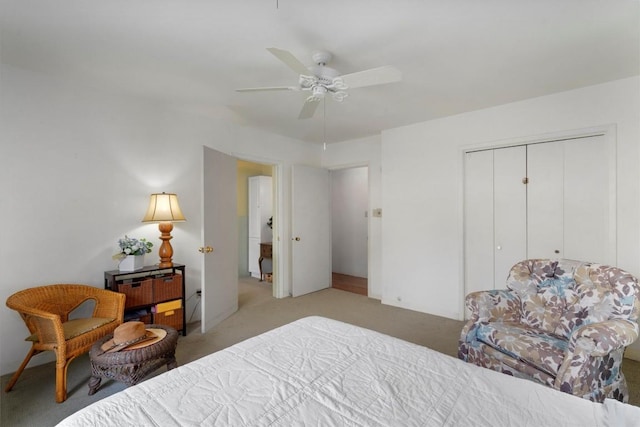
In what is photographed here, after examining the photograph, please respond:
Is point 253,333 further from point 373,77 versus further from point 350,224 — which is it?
point 350,224

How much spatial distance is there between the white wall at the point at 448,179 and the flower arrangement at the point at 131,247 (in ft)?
9.69

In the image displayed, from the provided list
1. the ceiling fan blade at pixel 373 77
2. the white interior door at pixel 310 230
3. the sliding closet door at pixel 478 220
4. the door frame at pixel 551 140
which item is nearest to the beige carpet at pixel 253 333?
the white interior door at pixel 310 230

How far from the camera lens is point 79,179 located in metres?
2.71

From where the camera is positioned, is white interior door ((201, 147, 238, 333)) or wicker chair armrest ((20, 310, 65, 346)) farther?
white interior door ((201, 147, 238, 333))

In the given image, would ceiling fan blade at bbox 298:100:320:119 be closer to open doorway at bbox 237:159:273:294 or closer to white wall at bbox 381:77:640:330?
white wall at bbox 381:77:640:330

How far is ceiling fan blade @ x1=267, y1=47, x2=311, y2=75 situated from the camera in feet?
5.27

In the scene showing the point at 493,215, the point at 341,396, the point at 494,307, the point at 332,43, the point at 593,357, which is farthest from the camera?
the point at 493,215

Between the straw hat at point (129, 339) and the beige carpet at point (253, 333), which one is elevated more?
the straw hat at point (129, 339)

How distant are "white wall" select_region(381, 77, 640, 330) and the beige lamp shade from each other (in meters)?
2.68

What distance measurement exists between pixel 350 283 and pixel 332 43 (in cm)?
430

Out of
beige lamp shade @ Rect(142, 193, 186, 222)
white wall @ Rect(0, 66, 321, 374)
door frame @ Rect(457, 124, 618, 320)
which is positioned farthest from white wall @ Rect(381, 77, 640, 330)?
beige lamp shade @ Rect(142, 193, 186, 222)

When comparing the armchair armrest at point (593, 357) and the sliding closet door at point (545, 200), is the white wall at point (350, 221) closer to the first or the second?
the sliding closet door at point (545, 200)

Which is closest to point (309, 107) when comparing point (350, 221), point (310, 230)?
point (310, 230)

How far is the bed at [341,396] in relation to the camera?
0.94 m
